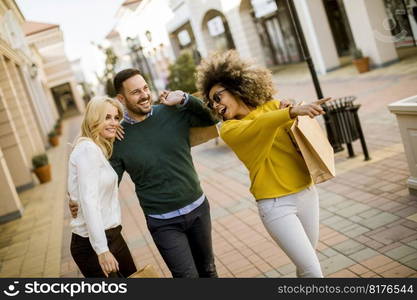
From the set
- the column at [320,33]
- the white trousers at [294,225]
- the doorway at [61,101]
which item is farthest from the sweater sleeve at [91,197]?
the doorway at [61,101]

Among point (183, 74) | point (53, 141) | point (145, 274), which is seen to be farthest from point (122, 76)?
point (53, 141)

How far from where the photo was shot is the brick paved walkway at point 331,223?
412cm

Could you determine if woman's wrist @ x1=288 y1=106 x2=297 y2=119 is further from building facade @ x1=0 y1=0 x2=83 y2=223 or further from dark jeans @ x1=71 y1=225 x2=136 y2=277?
building facade @ x1=0 y1=0 x2=83 y2=223

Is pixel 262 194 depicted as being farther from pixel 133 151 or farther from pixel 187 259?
pixel 133 151

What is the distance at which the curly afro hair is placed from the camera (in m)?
2.85

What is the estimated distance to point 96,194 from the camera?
2703 mm

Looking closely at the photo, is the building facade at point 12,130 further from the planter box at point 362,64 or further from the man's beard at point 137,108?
the planter box at point 362,64

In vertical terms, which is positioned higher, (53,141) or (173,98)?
(173,98)

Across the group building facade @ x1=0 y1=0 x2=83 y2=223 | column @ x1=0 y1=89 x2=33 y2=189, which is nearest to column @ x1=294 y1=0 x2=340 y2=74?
building facade @ x1=0 y1=0 x2=83 y2=223

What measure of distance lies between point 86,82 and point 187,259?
233 ft

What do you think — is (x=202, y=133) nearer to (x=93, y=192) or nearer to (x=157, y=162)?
(x=157, y=162)

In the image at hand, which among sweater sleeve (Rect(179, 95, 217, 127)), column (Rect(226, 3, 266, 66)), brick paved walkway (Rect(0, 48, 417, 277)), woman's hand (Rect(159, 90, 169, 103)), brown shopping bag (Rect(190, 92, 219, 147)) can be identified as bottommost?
brick paved walkway (Rect(0, 48, 417, 277))

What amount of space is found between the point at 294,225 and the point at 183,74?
11.6 metres

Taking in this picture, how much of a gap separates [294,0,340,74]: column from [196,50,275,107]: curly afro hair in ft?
53.2
